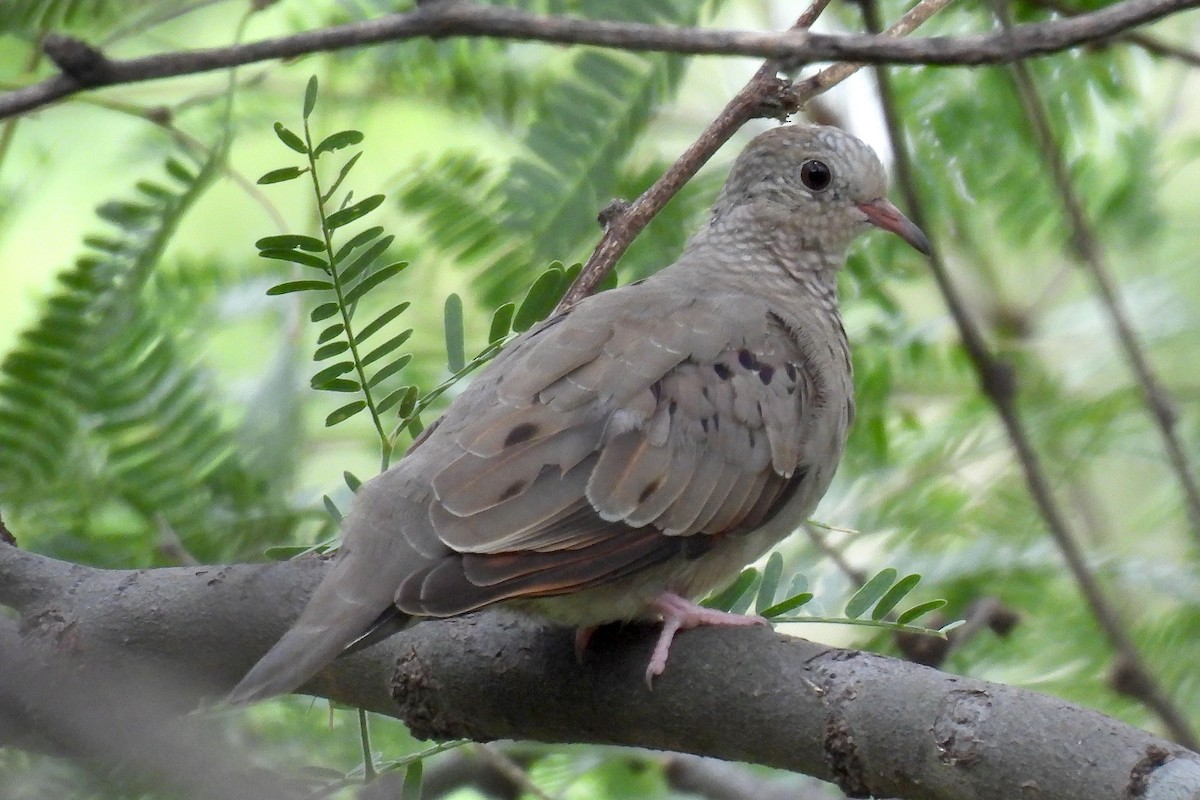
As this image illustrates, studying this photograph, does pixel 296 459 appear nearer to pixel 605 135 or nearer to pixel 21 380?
pixel 21 380

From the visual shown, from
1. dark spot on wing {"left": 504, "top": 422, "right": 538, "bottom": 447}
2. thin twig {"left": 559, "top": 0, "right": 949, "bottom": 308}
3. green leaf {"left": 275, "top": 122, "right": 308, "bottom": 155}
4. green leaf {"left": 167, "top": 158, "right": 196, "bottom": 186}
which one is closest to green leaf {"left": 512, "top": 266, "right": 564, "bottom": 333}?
thin twig {"left": 559, "top": 0, "right": 949, "bottom": 308}

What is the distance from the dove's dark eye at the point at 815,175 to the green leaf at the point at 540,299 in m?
0.83

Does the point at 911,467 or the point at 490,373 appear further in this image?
the point at 911,467

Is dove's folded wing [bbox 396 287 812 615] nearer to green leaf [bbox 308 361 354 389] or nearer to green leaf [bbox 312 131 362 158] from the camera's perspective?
green leaf [bbox 308 361 354 389]

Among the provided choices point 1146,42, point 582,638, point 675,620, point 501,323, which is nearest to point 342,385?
point 501,323

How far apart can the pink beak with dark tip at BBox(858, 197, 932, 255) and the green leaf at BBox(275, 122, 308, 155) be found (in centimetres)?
148

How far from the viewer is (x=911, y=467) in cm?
436

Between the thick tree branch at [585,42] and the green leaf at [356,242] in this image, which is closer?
the thick tree branch at [585,42]

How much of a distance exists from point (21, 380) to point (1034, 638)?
2707mm

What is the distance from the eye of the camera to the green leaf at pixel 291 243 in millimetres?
2580

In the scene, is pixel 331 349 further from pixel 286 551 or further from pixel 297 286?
pixel 286 551

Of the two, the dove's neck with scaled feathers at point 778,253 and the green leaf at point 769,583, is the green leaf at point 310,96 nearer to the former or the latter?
the green leaf at point 769,583

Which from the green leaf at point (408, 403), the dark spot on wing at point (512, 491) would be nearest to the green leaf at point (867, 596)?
the dark spot on wing at point (512, 491)

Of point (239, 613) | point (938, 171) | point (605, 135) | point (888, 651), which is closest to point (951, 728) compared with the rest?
point (239, 613)
